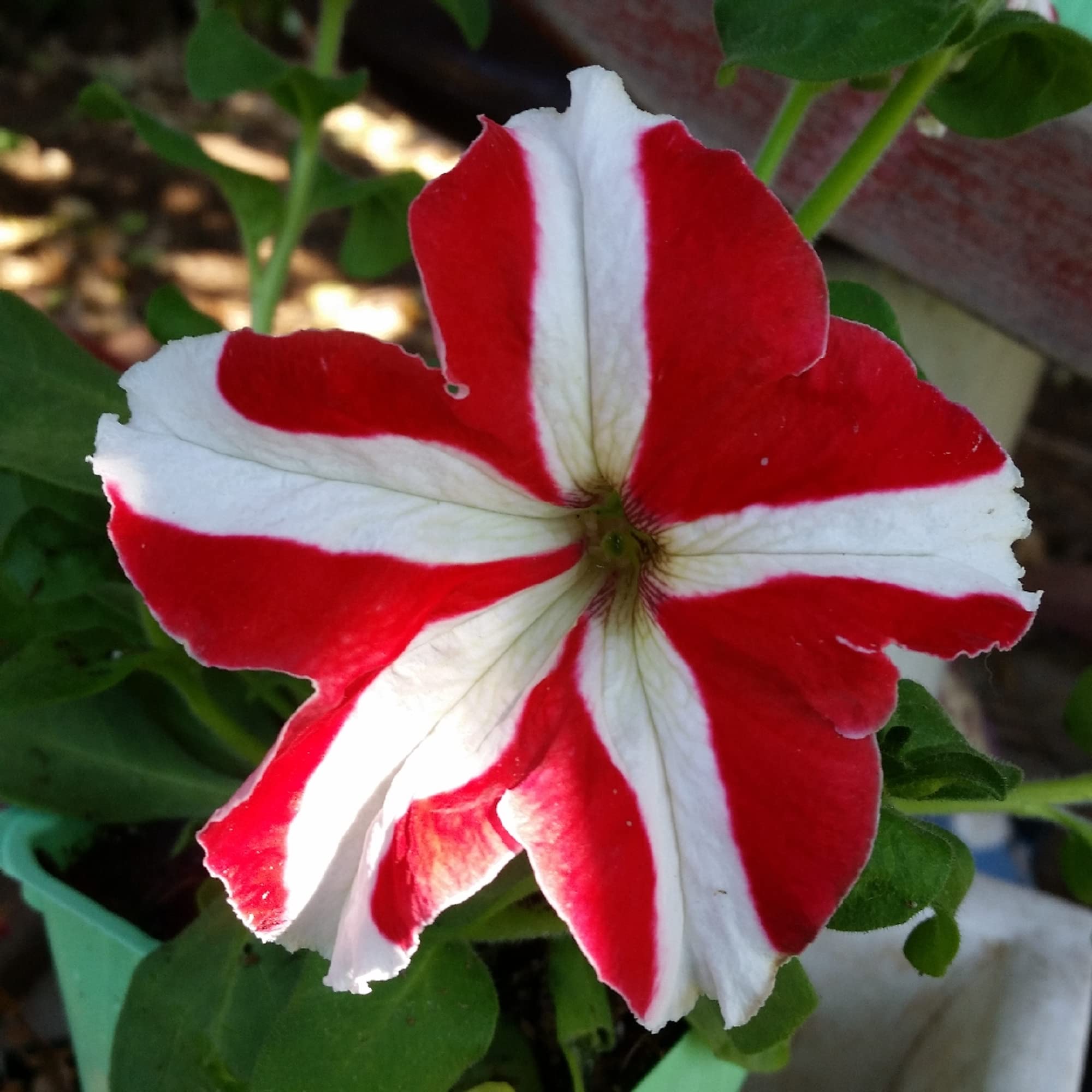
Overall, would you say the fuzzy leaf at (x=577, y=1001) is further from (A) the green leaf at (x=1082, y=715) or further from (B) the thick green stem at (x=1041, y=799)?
(A) the green leaf at (x=1082, y=715)

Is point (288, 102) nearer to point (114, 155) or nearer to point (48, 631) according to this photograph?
point (48, 631)

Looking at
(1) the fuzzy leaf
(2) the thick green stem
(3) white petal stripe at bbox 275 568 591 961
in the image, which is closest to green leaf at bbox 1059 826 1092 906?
(2) the thick green stem

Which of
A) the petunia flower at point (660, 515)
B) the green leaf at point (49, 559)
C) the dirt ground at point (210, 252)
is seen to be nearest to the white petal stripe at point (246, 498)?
the petunia flower at point (660, 515)

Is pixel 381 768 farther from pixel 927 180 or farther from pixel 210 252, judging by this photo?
pixel 210 252

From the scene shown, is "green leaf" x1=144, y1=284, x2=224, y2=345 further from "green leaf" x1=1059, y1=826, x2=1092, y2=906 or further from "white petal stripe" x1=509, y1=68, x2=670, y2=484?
"green leaf" x1=1059, y1=826, x2=1092, y2=906

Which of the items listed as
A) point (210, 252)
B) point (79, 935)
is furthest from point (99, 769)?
point (210, 252)

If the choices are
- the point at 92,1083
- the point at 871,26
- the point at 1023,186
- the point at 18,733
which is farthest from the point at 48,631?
the point at 1023,186
